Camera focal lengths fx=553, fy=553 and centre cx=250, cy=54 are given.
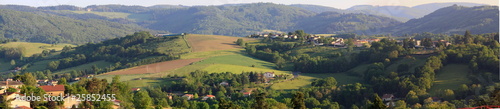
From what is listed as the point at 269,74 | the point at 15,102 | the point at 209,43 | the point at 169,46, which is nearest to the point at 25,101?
the point at 15,102

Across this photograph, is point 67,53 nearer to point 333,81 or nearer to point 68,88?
point 333,81

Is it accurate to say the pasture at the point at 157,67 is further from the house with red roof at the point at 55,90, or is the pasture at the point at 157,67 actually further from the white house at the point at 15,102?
the white house at the point at 15,102

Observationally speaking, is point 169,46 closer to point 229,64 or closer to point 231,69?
point 229,64

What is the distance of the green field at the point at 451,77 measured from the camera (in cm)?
6341

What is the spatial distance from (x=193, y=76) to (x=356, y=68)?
26.2 metres

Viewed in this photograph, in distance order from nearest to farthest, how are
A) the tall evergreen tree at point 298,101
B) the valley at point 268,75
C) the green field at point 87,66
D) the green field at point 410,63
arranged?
the tall evergreen tree at point 298,101, the valley at point 268,75, the green field at point 410,63, the green field at point 87,66

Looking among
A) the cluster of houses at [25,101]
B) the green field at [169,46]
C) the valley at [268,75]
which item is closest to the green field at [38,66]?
the valley at [268,75]

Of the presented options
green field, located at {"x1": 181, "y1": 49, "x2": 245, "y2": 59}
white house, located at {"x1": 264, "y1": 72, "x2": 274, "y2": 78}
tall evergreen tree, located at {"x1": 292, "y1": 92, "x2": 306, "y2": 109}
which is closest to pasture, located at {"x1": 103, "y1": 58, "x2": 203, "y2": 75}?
green field, located at {"x1": 181, "y1": 49, "x2": 245, "y2": 59}

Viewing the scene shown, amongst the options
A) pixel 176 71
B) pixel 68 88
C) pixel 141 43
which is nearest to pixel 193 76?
pixel 176 71

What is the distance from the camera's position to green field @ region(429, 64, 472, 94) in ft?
208

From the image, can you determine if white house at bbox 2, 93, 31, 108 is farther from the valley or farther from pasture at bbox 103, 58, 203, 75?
pasture at bbox 103, 58, 203, 75

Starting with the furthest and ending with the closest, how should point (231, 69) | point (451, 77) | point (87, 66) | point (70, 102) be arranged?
point (87, 66)
point (231, 69)
point (451, 77)
point (70, 102)

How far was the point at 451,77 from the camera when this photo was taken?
67812 millimetres

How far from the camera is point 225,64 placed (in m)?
91.3
